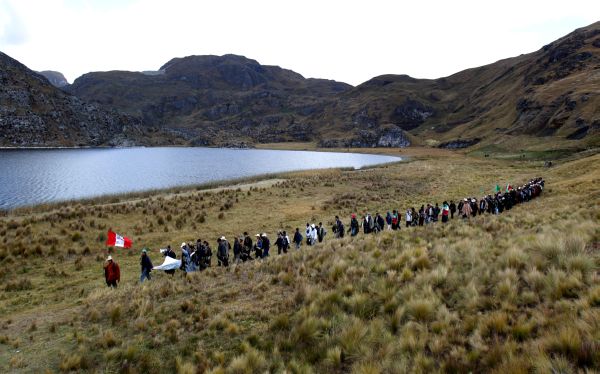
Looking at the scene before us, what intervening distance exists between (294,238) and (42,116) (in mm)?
173841

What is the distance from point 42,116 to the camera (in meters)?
155

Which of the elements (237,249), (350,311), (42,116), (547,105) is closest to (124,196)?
(237,249)

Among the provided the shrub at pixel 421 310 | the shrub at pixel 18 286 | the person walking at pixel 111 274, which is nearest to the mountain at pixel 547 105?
the shrub at pixel 421 310

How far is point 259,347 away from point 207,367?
1272 mm

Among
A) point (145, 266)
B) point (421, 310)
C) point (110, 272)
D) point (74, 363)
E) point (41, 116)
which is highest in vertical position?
point (41, 116)

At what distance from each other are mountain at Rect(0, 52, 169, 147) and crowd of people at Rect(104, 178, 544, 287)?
497 ft

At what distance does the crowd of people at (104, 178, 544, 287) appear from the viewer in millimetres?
18391

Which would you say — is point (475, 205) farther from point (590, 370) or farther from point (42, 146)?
point (42, 146)

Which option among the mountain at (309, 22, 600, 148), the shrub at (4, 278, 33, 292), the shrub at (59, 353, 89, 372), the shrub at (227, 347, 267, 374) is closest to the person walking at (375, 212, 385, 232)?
the shrub at (227, 347, 267, 374)

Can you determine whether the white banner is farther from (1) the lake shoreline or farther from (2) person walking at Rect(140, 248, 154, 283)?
(1) the lake shoreline

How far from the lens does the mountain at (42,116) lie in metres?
142

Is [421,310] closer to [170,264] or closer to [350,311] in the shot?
[350,311]

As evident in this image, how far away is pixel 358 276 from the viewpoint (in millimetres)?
11422

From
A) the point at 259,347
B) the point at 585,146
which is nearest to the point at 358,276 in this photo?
the point at 259,347
